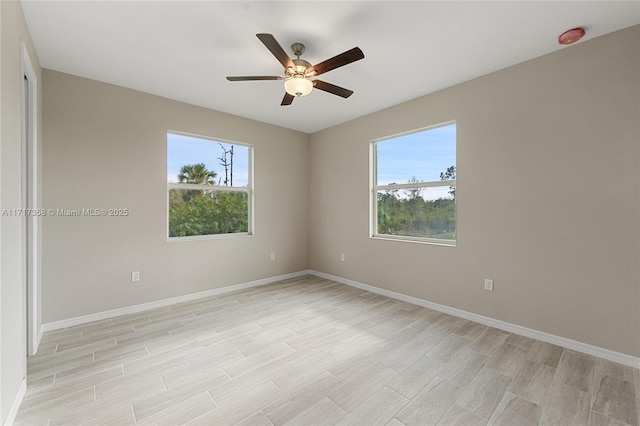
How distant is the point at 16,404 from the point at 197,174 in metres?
2.78

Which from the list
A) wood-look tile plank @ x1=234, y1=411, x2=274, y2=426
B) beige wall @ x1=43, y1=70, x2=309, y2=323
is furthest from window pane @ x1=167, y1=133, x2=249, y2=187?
wood-look tile plank @ x1=234, y1=411, x2=274, y2=426

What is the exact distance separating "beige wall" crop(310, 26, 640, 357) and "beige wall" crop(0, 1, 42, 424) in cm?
329

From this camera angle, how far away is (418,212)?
3.65 metres

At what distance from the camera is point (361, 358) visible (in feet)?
7.46

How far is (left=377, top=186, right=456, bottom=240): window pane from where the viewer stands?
3332 mm

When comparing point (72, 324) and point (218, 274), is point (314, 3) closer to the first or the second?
point (218, 274)

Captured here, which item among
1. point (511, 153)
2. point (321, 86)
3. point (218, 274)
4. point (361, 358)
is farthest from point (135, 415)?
point (511, 153)

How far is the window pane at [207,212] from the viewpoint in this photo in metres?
3.67

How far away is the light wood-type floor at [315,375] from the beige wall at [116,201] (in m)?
0.46

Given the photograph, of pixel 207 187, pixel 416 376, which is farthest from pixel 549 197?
pixel 207 187

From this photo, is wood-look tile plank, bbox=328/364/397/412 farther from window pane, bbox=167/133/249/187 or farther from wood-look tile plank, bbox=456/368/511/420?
window pane, bbox=167/133/249/187

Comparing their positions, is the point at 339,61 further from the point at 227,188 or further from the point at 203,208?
the point at 203,208

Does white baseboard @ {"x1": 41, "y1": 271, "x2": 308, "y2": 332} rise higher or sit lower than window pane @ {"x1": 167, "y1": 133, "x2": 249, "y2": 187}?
lower

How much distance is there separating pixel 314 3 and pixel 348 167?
267 cm
